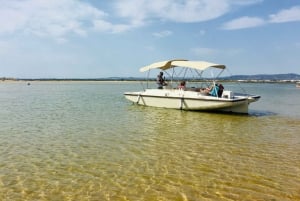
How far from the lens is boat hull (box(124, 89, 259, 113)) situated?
20.9 m

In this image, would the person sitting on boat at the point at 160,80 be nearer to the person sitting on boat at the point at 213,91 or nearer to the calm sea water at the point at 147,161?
the person sitting on boat at the point at 213,91

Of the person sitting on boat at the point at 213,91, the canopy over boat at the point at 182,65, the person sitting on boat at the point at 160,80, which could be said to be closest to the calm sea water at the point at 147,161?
the person sitting on boat at the point at 213,91

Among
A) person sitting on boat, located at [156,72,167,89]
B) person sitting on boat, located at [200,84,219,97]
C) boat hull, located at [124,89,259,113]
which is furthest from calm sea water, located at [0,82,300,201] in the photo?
person sitting on boat, located at [156,72,167,89]

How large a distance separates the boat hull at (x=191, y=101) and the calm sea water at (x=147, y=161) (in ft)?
13.3

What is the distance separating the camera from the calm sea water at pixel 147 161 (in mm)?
7371

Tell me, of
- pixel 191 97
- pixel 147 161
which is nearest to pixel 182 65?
pixel 191 97

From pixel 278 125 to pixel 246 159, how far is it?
7649 millimetres

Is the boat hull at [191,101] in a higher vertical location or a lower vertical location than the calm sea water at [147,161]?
higher

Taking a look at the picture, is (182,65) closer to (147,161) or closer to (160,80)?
(160,80)

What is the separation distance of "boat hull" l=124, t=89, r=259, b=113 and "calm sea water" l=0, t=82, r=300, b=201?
4048mm

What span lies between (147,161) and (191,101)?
1281 cm

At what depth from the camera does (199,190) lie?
7.47 metres

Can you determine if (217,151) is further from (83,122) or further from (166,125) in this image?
(83,122)

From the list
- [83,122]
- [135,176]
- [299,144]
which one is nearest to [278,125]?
[299,144]
